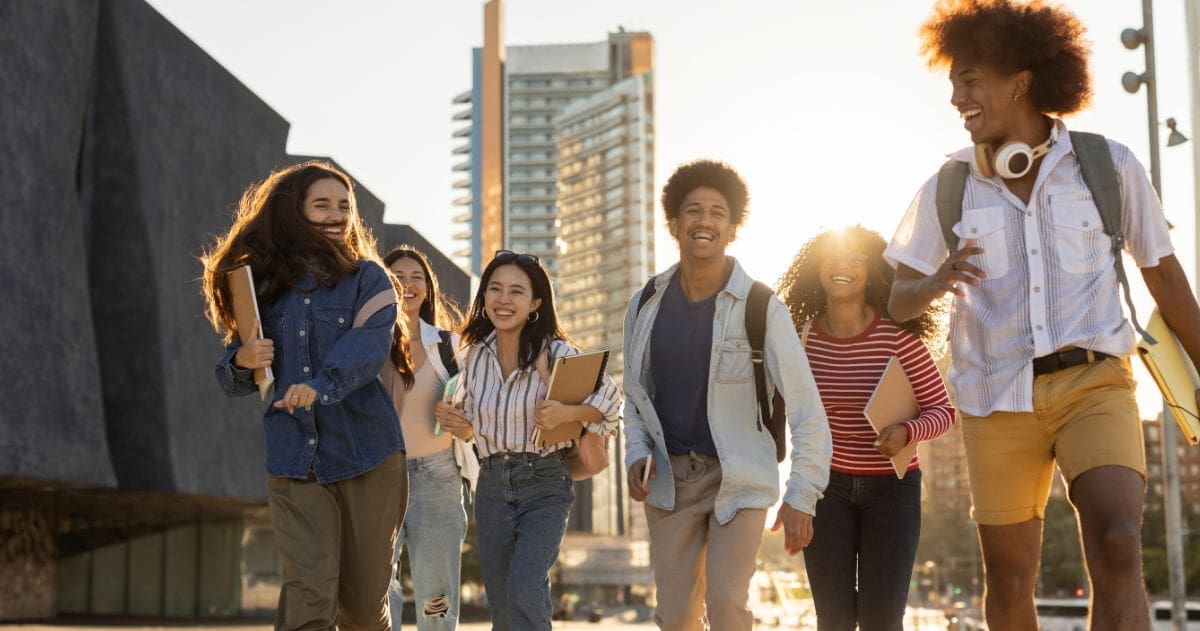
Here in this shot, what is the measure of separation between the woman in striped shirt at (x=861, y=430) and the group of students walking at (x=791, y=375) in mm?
13

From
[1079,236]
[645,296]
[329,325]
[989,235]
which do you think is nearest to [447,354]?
[645,296]

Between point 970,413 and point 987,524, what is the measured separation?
395 millimetres

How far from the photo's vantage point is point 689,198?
6.95m

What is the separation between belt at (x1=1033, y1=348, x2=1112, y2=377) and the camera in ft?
16.9

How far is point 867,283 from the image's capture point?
25.0ft

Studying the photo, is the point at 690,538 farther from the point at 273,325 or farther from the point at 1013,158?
the point at 1013,158

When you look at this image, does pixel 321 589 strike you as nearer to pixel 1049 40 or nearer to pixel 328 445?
pixel 328 445

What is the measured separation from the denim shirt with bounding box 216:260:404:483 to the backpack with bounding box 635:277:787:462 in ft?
5.16

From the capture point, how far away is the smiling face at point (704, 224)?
6.86 meters

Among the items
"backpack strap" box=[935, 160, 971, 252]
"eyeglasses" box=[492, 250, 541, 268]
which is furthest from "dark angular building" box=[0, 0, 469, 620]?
"backpack strap" box=[935, 160, 971, 252]

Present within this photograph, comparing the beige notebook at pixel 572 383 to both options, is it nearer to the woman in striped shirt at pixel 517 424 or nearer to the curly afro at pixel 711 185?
the woman in striped shirt at pixel 517 424

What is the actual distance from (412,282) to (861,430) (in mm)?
3227

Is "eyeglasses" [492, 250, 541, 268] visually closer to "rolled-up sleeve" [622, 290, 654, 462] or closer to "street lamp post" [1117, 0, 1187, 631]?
"rolled-up sleeve" [622, 290, 654, 462]

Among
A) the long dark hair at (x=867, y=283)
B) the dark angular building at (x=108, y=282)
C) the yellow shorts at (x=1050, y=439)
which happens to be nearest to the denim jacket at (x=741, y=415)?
the long dark hair at (x=867, y=283)
